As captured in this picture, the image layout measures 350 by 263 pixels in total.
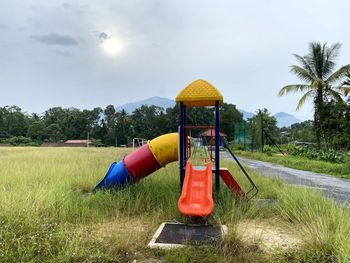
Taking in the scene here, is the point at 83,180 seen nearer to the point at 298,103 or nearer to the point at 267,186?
the point at 267,186

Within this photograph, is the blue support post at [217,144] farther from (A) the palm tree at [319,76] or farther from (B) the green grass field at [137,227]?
(A) the palm tree at [319,76]

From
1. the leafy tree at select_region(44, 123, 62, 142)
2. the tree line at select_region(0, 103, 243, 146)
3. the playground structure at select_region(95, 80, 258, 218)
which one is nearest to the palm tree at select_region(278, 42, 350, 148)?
the playground structure at select_region(95, 80, 258, 218)

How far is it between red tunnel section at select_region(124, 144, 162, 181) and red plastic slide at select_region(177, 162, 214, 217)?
4.08 ft

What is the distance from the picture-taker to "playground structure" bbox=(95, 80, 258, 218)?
5.98 m

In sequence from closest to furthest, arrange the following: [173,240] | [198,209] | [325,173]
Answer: [173,240] → [198,209] → [325,173]

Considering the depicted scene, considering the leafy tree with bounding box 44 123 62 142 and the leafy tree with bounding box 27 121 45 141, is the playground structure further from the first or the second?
the leafy tree with bounding box 44 123 62 142

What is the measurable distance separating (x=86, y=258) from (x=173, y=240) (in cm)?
128

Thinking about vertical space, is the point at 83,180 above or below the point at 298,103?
below

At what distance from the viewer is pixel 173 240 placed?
4.69m

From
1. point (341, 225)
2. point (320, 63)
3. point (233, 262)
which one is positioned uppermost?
point (320, 63)

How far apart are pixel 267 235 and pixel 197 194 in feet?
5.28

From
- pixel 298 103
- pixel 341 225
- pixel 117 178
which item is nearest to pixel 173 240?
pixel 341 225

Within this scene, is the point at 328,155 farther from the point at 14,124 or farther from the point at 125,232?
the point at 14,124

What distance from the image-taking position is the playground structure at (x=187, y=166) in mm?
5979
